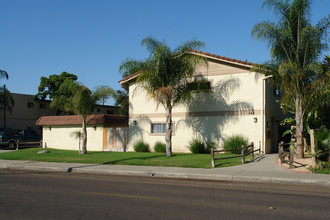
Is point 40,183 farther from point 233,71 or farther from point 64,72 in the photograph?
point 64,72

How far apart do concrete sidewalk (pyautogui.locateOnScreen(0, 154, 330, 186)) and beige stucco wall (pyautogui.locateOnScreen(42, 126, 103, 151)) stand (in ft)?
29.4

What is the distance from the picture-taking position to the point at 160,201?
811 cm

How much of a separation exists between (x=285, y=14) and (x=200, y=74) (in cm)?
742

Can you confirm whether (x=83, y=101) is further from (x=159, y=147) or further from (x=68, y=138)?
(x=68, y=138)

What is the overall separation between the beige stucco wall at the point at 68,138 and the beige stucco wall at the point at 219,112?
4063mm

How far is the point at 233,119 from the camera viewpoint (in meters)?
21.7

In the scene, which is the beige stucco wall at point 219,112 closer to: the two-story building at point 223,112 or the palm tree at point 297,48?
the two-story building at point 223,112

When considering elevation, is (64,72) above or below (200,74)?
above

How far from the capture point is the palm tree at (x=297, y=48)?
16031 millimetres

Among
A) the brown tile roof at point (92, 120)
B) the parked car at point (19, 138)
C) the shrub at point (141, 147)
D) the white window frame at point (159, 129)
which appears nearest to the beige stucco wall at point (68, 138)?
the brown tile roof at point (92, 120)

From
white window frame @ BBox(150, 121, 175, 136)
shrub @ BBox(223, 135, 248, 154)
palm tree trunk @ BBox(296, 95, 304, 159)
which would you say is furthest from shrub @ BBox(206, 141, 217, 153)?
palm tree trunk @ BBox(296, 95, 304, 159)

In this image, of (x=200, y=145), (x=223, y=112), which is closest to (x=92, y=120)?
(x=200, y=145)

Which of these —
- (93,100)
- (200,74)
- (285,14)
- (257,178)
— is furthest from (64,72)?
(257,178)

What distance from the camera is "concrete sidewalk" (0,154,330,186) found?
39.4 feet
